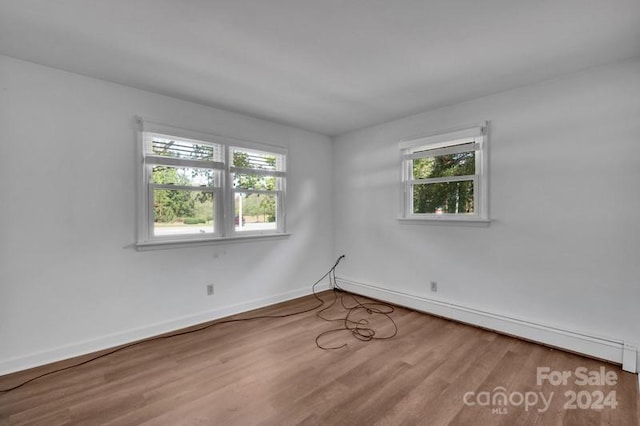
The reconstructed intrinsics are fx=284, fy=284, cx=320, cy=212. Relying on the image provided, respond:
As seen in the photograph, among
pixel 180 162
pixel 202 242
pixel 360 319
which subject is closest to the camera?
pixel 180 162

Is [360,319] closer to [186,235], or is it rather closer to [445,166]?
[445,166]

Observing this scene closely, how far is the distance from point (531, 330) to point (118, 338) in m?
4.09

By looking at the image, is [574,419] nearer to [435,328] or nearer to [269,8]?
[435,328]

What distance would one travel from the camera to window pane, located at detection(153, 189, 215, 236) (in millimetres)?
3090

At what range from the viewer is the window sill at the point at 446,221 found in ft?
10.5

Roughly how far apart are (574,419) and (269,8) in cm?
322

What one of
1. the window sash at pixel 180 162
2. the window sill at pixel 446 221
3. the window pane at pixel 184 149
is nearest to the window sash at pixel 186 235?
the window sash at pixel 180 162

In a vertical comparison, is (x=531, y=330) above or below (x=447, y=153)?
below

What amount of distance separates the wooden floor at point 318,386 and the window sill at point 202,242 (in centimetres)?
97

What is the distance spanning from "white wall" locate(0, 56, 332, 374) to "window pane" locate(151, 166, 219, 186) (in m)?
0.25

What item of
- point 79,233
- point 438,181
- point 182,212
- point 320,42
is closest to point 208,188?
point 182,212

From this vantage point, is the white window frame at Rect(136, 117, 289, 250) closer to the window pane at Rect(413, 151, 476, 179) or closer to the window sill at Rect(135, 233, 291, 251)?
the window sill at Rect(135, 233, 291, 251)

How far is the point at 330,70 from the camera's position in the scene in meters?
2.60

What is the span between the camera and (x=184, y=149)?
326 cm
